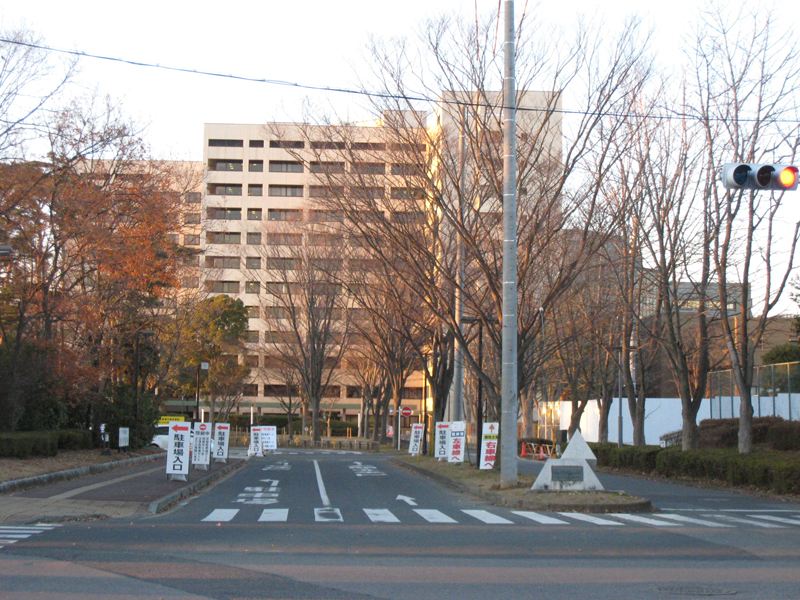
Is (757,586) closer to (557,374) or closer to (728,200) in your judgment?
(728,200)

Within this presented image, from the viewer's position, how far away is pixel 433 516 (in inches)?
579

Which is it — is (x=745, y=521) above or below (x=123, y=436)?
below

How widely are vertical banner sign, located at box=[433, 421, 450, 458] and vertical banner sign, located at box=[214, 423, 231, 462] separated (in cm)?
792

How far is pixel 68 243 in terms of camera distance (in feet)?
94.7

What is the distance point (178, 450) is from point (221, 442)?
38.1 ft

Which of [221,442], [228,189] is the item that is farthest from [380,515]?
[228,189]

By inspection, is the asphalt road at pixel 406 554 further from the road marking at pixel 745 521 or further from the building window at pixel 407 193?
the building window at pixel 407 193

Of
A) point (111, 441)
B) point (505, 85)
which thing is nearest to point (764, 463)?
point (505, 85)

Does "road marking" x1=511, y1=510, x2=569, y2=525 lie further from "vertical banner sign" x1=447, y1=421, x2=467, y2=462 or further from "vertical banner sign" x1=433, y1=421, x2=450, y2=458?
"vertical banner sign" x1=433, y1=421, x2=450, y2=458

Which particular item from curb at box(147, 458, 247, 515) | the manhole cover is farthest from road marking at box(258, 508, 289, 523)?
the manhole cover

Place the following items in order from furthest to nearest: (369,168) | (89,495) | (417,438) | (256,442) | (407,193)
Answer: (256,442) < (417,438) < (407,193) < (369,168) < (89,495)

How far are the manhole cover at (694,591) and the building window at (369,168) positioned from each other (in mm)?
16254

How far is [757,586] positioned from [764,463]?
14.8 meters

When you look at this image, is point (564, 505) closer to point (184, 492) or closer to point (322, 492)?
point (322, 492)
